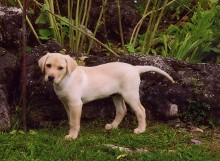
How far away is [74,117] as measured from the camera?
6484 millimetres

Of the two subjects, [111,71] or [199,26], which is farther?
[199,26]

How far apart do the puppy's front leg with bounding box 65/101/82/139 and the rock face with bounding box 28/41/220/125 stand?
30.2 inches

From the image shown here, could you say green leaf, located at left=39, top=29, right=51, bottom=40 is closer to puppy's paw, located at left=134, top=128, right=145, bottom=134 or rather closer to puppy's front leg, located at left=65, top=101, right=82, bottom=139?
puppy's front leg, located at left=65, top=101, right=82, bottom=139

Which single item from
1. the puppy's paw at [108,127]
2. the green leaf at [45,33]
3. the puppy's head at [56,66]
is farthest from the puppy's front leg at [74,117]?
the green leaf at [45,33]

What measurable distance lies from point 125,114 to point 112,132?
447mm

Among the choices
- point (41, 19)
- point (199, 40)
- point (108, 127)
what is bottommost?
point (108, 127)

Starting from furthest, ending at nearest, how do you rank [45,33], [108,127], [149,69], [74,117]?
[45,33] < [108,127] < [149,69] < [74,117]

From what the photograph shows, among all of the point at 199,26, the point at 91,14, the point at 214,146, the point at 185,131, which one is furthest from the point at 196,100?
the point at 91,14

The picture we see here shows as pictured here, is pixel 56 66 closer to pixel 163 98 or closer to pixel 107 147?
pixel 107 147

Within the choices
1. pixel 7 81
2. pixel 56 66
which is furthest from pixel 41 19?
pixel 56 66

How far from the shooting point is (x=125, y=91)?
6.75 meters

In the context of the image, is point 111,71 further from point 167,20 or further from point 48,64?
point 167,20

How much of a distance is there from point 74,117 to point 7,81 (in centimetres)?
138

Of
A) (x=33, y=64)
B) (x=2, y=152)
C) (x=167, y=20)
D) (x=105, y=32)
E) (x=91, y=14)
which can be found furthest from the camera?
(x=167, y=20)
